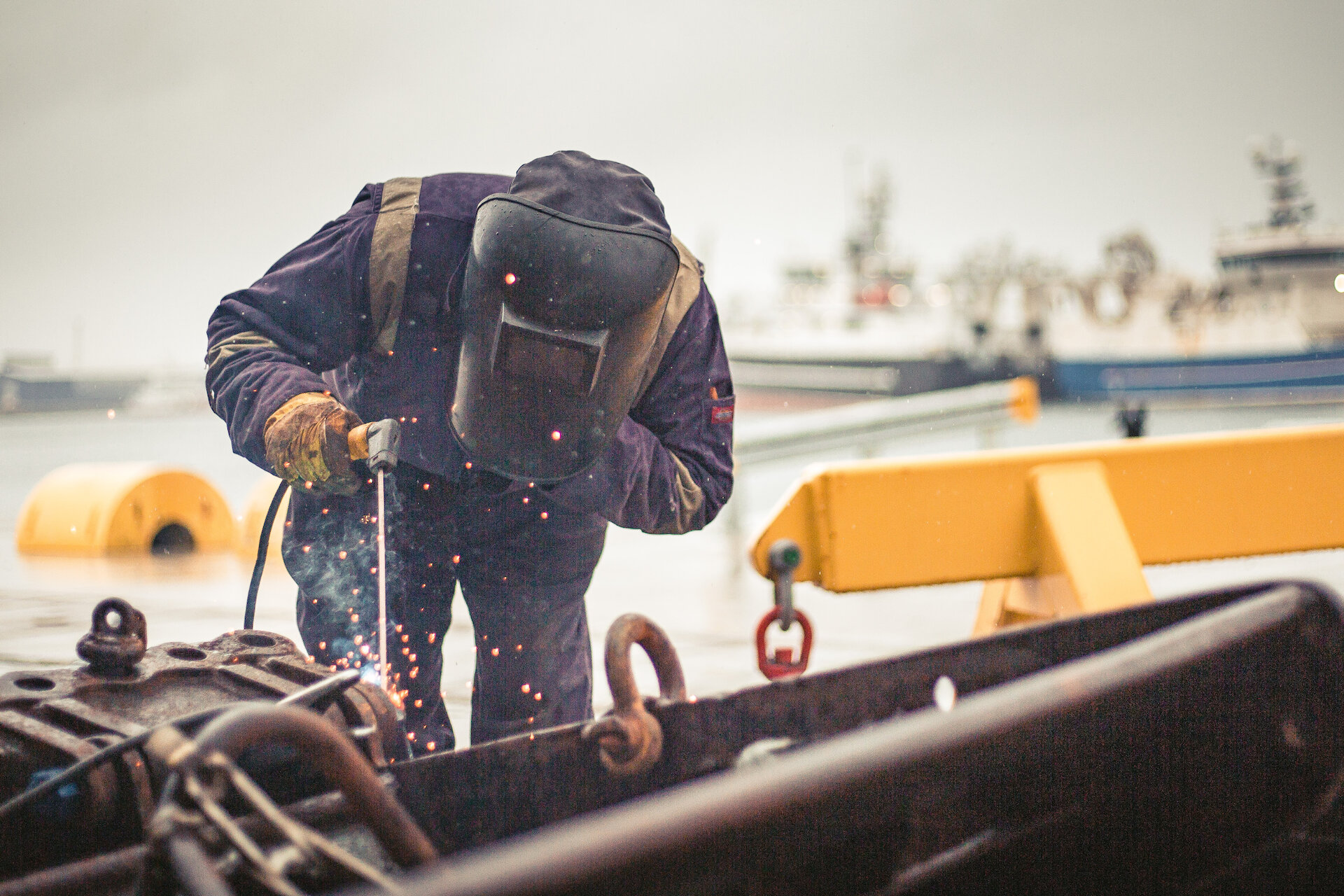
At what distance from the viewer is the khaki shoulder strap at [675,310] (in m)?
2.11

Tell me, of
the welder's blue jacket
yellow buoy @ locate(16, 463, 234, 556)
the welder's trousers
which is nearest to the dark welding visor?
the welder's blue jacket

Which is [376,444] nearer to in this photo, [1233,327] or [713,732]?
[713,732]

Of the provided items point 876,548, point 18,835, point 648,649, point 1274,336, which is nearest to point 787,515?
point 876,548

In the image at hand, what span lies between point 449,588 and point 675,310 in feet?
2.62

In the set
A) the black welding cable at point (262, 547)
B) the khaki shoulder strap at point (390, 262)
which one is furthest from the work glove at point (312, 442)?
the khaki shoulder strap at point (390, 262)

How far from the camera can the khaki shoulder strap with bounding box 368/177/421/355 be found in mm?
2025

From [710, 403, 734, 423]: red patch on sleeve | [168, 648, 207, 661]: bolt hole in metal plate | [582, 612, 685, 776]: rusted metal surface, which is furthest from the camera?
[710, 403, 734, 423]: red patch on sleeve

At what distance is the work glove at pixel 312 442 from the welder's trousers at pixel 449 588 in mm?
356

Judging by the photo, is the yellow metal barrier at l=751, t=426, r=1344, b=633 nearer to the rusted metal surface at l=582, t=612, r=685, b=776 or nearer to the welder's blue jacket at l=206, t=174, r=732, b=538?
the welder's blue jacket at l=206, t=174, r=732, b=538

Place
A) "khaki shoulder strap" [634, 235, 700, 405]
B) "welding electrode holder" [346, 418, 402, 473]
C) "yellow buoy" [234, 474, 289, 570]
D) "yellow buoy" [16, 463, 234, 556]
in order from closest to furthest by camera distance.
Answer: "welding electrode holder" [346, 418, 402, 473]
"khaki shoulder strap" [634, 235, 700, 405]
"yellow buoy" [16, 463, 234, 556]
"yellow buoy" [234, 474, 289, 570]

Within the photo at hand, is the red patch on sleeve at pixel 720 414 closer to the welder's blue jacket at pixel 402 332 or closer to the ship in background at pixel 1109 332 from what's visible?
the welder's blue jacket at pixel 402 332

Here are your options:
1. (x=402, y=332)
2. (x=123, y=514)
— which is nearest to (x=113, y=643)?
(x=402, y=332)

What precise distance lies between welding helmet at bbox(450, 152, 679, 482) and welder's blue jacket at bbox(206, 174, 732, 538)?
0.15 m

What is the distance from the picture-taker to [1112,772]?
0.98 m
